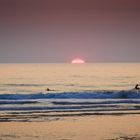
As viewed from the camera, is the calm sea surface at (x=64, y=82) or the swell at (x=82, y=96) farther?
the calm sea surface at (x=64, y=82)

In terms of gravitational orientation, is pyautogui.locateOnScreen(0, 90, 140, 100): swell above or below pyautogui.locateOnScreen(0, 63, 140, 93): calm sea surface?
below

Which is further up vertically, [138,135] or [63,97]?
[63,97]

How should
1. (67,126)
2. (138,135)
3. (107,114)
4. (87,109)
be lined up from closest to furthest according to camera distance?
→ (138,135) → (67,126) → (107,114) → (87,109)

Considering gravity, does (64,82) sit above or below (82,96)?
above

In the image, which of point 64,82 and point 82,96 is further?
point 64,82

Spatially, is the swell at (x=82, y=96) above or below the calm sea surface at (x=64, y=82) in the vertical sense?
below

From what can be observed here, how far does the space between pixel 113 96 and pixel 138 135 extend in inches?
802

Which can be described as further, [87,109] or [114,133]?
[87,109]

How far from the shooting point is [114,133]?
1994 cm

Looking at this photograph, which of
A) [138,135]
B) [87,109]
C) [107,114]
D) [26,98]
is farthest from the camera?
[26,98]

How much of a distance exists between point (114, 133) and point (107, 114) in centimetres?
546

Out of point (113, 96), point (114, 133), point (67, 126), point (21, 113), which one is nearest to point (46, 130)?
point (67, 126)

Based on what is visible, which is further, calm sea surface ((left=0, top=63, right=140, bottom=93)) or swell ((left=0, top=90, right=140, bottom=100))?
calm sea surface ((left=0, top=63, right=140, bottom=93))

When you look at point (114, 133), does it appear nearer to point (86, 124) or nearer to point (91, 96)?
point (86, 124)
